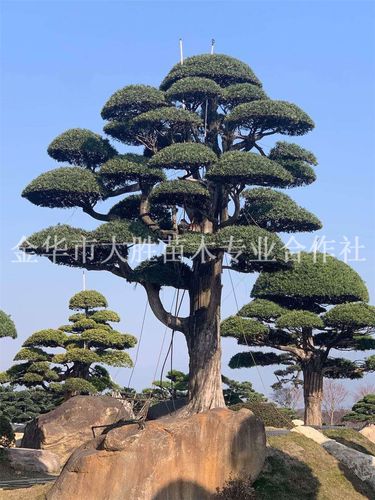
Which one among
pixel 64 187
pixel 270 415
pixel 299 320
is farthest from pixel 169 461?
pixel 299 320

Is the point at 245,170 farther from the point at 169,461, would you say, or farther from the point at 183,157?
the point at 169,461

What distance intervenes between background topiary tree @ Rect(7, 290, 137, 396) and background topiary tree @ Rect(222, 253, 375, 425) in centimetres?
522

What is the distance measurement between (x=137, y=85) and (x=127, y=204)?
306 centimetres

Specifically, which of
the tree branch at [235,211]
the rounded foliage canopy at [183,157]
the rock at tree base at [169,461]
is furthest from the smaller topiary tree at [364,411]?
the rock at tree base at [169,461]

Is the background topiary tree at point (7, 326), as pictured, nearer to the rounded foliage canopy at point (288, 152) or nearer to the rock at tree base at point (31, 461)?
the rock at tree base at point (31, 461)

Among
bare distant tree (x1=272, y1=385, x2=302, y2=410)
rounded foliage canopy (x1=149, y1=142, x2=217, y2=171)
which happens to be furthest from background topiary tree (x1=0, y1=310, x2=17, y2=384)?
bare distant tree (x1=272, y1=385, x2=302, y2=410)

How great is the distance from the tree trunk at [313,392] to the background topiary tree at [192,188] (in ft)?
24.0

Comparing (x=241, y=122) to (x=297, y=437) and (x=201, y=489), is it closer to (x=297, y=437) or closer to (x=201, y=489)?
(x=297, y=437)

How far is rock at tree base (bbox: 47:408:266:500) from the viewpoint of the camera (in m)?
12.3

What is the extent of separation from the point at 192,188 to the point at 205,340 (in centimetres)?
367

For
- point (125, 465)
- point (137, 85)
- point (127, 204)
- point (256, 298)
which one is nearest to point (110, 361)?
point (256, 298)

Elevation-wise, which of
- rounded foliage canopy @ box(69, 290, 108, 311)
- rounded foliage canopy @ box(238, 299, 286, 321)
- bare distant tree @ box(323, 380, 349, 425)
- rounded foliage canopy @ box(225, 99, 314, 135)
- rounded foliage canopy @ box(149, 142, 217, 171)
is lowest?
bare distant tree @ box(323, 380, 349, 425)

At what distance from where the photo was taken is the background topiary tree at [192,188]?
55.8ft

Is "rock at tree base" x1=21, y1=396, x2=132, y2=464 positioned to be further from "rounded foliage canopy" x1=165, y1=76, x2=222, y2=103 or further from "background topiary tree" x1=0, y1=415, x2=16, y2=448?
"rounded foliage canopy" x1=165, y1=76, x2=222, y2=103
